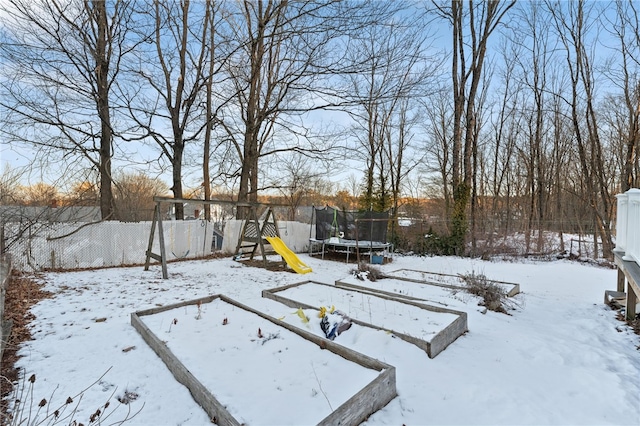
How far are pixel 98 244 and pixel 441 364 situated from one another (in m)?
7.95

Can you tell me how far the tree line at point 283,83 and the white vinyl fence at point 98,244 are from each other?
761 millimetres

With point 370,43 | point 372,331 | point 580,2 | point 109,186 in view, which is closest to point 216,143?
point 109,186

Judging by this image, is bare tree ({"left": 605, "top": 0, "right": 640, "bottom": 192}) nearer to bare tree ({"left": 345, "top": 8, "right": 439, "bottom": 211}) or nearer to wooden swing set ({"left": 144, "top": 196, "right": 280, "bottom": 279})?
bare tree ({"left": 345, "top": 8, "right": 439, "bottom": 211})

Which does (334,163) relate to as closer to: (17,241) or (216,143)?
(216,143)

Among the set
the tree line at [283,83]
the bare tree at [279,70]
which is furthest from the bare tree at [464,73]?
the bare tree at [279,70]

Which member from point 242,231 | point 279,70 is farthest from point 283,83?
point 242,231

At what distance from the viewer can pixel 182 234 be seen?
9141 millimetres

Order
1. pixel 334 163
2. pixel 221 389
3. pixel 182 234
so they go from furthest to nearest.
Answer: pixel 334 163 < pixel 182 234 < pixel 221 389

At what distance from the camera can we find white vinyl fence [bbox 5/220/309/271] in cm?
649

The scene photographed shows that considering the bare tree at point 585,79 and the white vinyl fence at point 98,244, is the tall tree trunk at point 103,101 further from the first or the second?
the bare tree at point 585,79

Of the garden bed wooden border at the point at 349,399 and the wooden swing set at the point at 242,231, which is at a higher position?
the wooden swing set at the point at 242,231

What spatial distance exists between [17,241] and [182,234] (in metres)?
3.59

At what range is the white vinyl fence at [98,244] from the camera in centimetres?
649

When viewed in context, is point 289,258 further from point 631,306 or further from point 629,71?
point 629,71
